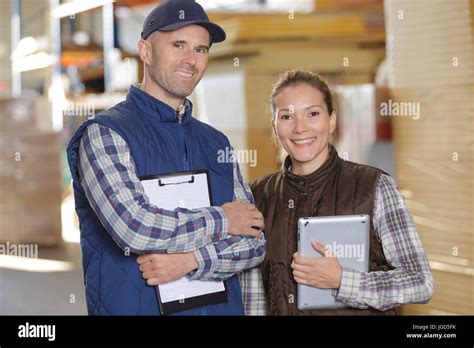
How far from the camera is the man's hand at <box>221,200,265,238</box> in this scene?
215 centimetres

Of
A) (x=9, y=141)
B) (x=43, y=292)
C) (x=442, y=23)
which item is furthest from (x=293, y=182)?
(x=9, y=141)

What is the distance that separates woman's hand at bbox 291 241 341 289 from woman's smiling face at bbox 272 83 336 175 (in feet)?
0.89

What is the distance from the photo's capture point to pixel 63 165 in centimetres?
794

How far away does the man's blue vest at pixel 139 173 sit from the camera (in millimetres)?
2141

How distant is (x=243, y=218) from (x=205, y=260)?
0.17m

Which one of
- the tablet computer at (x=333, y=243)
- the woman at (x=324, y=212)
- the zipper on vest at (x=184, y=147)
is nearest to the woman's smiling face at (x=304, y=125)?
the woman at (x=324, y=212)

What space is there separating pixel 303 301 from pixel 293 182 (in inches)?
13.8

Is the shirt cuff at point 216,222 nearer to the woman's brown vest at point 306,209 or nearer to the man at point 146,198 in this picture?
the man at point 146,198
